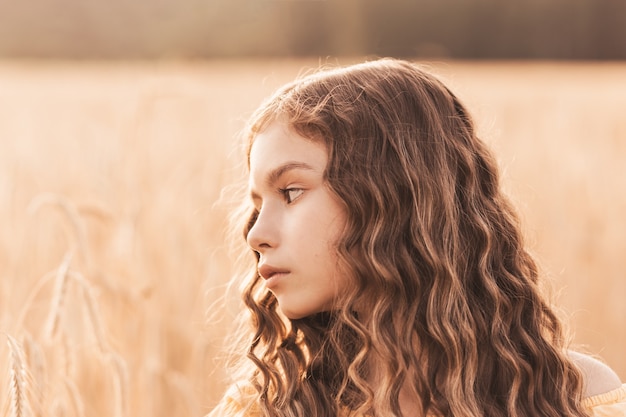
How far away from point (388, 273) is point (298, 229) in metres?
0.13

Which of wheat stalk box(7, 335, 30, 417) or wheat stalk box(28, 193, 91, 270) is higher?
wheat stalk box(28, 193, 91, 270)

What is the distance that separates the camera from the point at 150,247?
1979 mm

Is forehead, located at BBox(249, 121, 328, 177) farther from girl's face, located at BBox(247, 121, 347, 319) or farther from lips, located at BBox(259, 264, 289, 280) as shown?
lips, located at BBox(259, 264, 289, 280)

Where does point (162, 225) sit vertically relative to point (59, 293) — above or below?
above

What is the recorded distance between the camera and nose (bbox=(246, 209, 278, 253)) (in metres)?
1.06

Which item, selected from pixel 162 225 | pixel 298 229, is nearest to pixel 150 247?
pixel 162 225

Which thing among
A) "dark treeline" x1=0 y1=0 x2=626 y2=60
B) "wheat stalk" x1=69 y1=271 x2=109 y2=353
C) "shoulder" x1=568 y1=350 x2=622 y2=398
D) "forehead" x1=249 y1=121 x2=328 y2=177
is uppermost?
"dark treeline" x1=0 y1=0 x2=626 y2=60

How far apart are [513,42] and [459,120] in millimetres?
18575

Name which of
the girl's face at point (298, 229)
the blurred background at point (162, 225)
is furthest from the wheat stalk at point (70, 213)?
the girl's face at point (298, 229)

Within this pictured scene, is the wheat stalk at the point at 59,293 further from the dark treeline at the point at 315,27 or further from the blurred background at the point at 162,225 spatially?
the dark treeline at the point at 315,27

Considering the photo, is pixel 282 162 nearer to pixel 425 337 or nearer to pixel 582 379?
pixel 425 337

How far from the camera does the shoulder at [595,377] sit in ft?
3.88

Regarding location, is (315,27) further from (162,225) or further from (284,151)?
(284,151)

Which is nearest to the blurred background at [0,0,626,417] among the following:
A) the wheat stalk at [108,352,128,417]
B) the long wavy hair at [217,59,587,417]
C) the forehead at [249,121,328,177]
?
the wheat stalk at [108,352,128,417]
